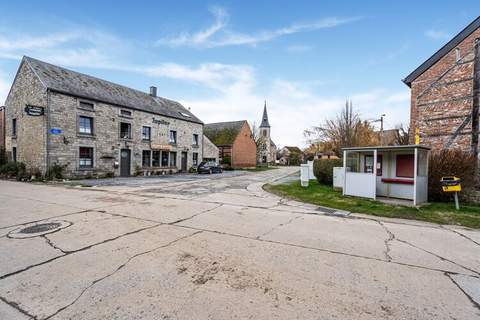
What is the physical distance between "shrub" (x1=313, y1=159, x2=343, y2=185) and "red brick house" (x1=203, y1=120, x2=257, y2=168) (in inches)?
842

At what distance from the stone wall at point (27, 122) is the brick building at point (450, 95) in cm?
2362

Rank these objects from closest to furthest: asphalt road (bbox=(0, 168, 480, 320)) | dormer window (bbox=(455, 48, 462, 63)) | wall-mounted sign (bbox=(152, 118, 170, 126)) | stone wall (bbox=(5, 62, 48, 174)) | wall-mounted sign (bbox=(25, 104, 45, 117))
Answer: asphalt road (bbox=(0, 168, 480, 320)) < dormer window (bbox=(455, 48, 462, 63)) < wall-mounted sign (bbox=(25, 104, 45, 117)) < stone wall (bbox=(5, 62, 48, 174)) < wall-mounted sign (bbox=(152, 118, 170, 126))

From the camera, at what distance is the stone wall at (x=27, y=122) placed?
1627cm

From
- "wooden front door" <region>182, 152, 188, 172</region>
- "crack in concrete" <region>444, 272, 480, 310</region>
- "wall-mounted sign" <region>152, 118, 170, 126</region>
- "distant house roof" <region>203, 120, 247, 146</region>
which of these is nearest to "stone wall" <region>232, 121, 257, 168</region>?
"distant house roof" <region>203, 120, 247, 146</region>

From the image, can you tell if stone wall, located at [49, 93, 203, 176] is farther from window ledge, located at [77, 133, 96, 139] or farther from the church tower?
the church tower

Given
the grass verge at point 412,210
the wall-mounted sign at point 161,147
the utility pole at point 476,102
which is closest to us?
the grass verge at point 412,210

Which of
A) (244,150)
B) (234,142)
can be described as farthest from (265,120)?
(234,142)

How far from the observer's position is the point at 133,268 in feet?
11.3

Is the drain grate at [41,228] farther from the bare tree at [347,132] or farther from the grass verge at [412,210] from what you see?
the bare tree at [347,132]

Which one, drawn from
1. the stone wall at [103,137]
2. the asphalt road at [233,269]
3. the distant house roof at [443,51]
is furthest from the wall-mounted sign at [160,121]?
the distant house roof at [443,51]

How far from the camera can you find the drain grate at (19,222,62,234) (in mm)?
5137

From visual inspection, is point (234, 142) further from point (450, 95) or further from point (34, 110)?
point (450, 95)

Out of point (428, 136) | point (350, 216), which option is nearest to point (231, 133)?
point (428, 136)

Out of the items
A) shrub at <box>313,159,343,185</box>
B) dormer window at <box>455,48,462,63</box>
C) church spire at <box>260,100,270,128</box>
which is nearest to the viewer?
dormer window at <box>455,48,462,63</box>
